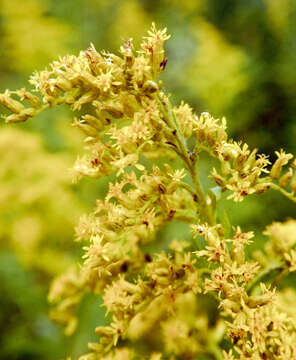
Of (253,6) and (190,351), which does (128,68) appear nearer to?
(190,351)

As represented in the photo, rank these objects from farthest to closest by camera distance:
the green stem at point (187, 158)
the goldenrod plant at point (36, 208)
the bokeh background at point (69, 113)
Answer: the goldenrod plant at point (36, 208) < the bokeh background at point (69, 113) < the green stem at point (187, 158)

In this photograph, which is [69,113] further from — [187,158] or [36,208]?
[187,158]

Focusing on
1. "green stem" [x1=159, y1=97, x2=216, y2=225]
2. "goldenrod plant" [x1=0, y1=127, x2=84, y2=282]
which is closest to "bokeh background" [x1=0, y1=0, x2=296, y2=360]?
"goldenrod plant" [x1=0, y1=127, x2=84, y2=282]

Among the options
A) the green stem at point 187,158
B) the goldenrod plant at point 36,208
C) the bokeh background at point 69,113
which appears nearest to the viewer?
the green stem at point 187,158

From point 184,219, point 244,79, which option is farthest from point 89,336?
point 244,79

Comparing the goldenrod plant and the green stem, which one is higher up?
the goldenrod plant

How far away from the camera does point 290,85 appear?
4199 mm

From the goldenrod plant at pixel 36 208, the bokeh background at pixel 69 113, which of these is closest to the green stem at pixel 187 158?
the bokeh background at pixel 69 113

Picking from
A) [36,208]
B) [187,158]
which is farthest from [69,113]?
[187,158]

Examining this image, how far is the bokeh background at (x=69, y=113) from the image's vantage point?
3111 millimetres

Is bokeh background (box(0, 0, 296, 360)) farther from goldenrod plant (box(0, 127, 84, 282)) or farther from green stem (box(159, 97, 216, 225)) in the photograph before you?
green stem (box(159, 97, 216, 225))

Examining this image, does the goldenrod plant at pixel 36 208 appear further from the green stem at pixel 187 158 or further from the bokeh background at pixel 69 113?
the green stem at pixel 187 158

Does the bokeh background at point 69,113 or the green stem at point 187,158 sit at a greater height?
the bokeh background at point 69,113

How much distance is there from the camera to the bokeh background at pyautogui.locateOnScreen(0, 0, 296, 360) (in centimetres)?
311
